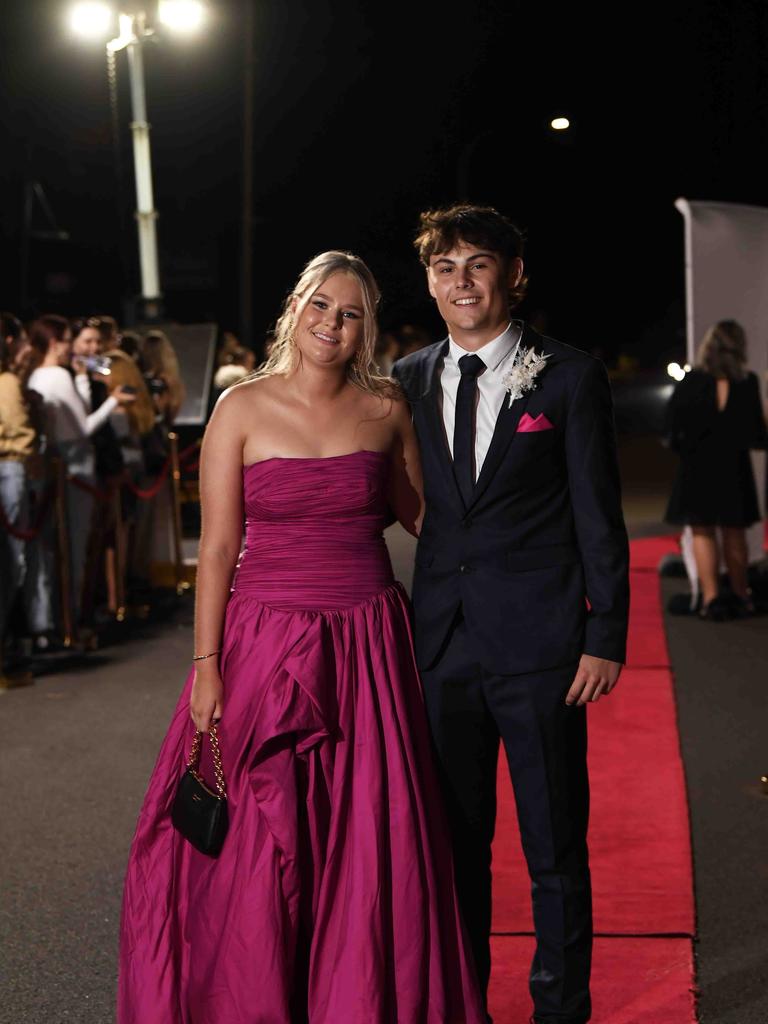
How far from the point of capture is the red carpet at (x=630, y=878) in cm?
346

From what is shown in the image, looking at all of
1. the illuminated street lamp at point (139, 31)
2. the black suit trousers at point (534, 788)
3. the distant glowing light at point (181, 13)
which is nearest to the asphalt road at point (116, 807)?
the black suit trousers at point (534, 788)

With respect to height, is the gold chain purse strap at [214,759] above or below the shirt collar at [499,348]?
below

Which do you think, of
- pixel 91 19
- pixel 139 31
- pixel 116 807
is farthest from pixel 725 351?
pixel 91 19

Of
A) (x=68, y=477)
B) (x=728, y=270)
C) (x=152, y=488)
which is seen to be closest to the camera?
(x=68, y=477)

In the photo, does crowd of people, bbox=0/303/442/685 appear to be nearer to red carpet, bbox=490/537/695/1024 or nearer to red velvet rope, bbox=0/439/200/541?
red velvet rope, bbox=0/439/200/541

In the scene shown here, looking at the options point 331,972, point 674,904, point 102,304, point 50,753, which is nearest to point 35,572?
point 50,753

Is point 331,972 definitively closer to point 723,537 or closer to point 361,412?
point 361,412

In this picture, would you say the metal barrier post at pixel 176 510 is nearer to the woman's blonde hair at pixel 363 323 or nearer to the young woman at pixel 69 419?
the young woman at pixel 69 419

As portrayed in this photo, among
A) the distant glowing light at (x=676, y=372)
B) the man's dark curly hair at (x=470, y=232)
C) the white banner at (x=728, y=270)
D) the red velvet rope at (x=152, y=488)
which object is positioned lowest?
the red velvet rope at (x=152, y=488)

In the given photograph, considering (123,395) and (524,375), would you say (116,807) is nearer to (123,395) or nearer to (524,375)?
(524,375)

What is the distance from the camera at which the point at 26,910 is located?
164 inches

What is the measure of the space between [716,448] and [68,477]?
13.2 ft

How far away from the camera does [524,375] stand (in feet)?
9.77

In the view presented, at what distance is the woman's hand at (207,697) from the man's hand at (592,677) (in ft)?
2.53
